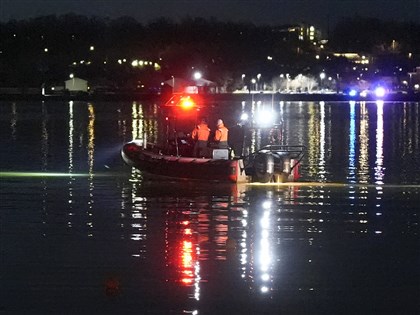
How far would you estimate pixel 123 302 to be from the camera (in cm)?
1121

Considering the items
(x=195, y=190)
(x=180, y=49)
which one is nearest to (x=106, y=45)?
(x=180, y=49)

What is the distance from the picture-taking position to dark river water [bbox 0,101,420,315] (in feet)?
37.5

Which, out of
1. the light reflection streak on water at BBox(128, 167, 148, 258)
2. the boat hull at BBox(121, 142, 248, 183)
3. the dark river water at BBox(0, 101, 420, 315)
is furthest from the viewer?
the boat hull at BBox(121, 142, 248, 183)

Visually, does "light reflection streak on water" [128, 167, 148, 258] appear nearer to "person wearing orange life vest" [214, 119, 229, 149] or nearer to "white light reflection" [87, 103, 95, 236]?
"white light reflection" [87, 103, 95, 236]

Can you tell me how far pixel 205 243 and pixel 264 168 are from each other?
30.1ft

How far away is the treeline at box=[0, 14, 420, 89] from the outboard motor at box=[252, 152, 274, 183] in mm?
112208

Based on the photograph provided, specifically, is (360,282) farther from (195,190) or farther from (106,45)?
(106,45)

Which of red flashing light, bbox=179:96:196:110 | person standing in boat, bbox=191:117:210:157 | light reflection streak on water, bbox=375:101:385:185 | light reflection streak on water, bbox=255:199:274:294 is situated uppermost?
red flashing light, bbox=179:96:196:110

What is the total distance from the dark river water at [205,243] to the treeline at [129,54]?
112157 millimetres

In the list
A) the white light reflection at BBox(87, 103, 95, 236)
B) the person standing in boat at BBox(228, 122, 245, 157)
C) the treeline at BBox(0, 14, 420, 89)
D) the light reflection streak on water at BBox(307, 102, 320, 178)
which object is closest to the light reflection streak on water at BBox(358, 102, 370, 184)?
the light reflection streak on water at BBox(307, 102, 320, 178)

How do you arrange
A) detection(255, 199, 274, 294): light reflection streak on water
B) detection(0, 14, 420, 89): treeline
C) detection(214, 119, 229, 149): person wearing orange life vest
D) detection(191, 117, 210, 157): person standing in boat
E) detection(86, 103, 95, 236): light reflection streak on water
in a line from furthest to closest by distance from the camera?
detection(0, 14, 420, 89): treeline
detection(191, 117, 210, 157): person standing in boat
detection(214, 119, 229, 149): person wearing orange life vest
detection(86, 103, 95, 236): light reflection streak on water
detection(255, 199, 274, 294): light reflection streak on water

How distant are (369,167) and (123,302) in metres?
20.3

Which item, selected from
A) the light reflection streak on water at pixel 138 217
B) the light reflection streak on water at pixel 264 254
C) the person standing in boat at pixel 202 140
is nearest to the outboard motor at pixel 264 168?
the person standing in boat at pixel 202 140

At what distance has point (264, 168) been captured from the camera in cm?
2389
